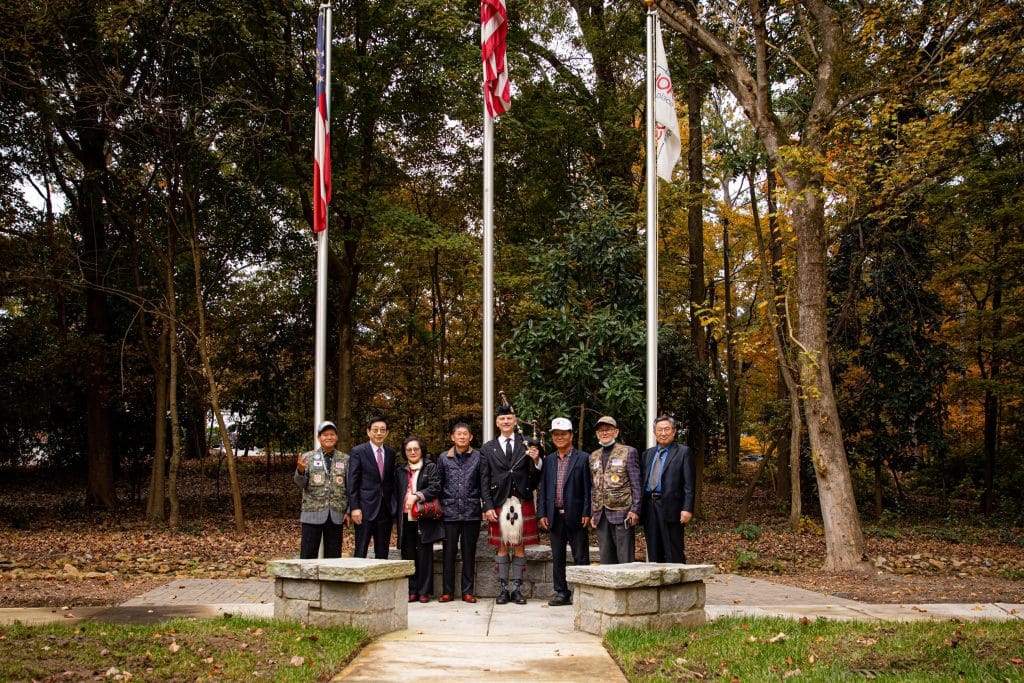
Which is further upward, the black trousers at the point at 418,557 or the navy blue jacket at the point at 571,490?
the navy blue jacket at the point at 571,490

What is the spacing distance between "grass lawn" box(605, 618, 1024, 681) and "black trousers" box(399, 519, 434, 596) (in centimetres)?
276

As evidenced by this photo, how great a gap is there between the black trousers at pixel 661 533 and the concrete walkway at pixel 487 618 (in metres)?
0.70

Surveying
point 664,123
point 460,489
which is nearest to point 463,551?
point 460,489

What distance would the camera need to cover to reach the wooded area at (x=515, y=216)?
50.4 feet

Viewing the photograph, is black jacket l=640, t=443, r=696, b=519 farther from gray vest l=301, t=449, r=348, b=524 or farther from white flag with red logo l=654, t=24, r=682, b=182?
white flag with red logo l=654, t=24, r=682, b=182

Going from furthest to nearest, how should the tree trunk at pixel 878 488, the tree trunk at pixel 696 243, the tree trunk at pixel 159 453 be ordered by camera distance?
the tree trunk at pixel 878 488, the tree trunk at pixel 696 243, the tree trunk at pixel 159 453

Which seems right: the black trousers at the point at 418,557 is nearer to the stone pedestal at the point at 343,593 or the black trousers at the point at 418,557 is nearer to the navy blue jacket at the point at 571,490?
the navy blue jacket at the point at 571,490

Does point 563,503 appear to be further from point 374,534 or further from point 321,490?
point 321,490

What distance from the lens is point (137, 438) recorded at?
949 inches

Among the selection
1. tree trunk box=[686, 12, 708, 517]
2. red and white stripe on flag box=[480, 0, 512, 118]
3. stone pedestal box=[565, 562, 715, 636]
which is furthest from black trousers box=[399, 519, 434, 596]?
tree trunk box=[686, 12, 708, 517]

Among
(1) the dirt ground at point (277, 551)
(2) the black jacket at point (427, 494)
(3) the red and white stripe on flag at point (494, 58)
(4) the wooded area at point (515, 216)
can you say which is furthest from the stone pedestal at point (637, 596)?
(4) the wooded area at point (515, 216)

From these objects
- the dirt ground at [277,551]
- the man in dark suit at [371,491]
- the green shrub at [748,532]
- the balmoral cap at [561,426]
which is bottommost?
the dirt ground at [277,551]

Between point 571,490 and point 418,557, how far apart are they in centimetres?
184

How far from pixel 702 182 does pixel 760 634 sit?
15121mm
